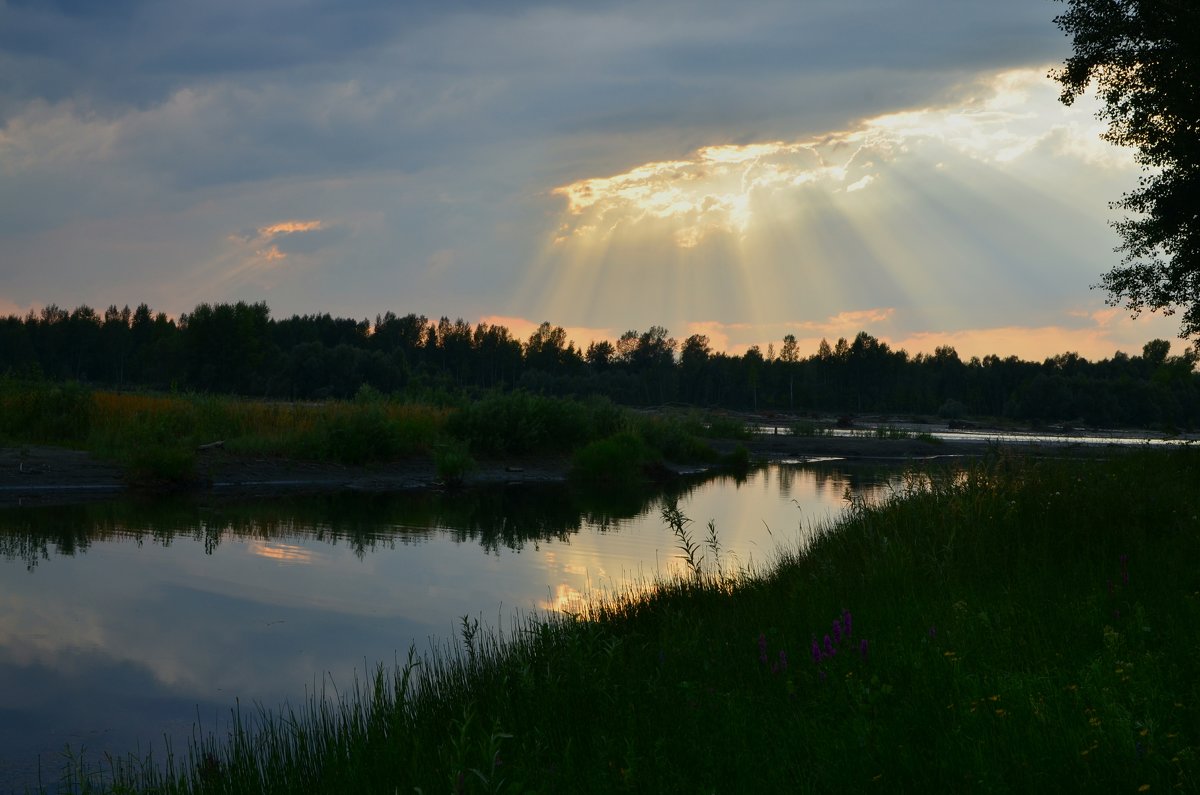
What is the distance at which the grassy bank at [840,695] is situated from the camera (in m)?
4.42

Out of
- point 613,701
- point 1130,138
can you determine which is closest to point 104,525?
point 613,701

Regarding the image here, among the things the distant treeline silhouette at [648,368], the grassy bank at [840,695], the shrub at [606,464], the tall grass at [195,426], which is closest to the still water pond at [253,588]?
the grassy bank at [840,695]

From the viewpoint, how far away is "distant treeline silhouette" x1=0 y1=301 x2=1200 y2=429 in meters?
108

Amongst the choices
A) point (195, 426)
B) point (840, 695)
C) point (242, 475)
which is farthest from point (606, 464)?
point (840, 695)

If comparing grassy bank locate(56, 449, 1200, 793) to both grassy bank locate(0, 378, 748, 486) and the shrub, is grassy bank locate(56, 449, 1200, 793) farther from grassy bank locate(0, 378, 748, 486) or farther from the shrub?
the shrub

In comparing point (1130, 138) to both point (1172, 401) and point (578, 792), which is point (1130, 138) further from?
point (1172, 401)

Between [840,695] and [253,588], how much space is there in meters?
10.2

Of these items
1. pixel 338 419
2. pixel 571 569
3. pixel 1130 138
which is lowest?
pixel 571 569

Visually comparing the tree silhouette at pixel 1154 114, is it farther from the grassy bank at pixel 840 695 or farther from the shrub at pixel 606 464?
the shrub at pixel 606 464

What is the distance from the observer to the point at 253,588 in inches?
524

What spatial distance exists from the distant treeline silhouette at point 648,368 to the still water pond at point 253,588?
Answer: 8101 cm

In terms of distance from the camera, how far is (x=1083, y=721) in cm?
462

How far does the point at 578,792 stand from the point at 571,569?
10.5 meters

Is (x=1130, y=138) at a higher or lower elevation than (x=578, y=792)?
higher
